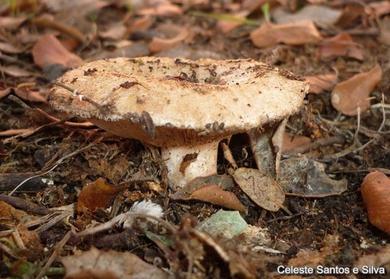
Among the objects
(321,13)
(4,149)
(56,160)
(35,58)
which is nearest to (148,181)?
(56,160)

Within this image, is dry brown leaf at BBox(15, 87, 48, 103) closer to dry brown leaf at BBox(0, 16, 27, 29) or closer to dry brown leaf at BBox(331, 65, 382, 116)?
dry brown leaf at BBox(0, 16, 27, 29)

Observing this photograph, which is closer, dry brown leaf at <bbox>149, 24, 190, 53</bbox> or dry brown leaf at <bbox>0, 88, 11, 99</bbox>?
dry brown leaf at <bbox>0, 88, 11, 99</bbox>

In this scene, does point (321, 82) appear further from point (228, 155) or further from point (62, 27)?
point (62, 27)

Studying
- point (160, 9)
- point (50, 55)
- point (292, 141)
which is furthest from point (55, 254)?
point (160, 9)

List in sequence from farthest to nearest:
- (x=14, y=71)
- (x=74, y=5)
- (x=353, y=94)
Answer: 1. (x=74, y=5)
2. (x=14, y=71)
3. (x=353, y=94)

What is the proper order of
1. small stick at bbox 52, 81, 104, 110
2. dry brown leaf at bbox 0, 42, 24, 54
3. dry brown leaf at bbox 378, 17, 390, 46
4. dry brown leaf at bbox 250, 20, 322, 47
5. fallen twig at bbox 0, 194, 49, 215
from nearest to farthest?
small stick at bbox 52, 81, 104, 110 < fallen twig at bbox 0, 194, 49, 215 < dry brown leaf at bbox 0, 42, 24, 54 < dry brown leaf at bbox 250, 20, 322, 47 < dry brown leaf at bbox 378, 17, 390, 46

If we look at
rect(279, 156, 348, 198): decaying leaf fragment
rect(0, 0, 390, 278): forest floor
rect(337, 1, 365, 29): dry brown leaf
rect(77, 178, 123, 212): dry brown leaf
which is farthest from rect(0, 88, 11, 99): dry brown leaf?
rect(337, 1, 365, 29): dry brown leaf

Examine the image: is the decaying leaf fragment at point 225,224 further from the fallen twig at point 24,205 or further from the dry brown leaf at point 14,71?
the dry brown leaf at point 14,71
